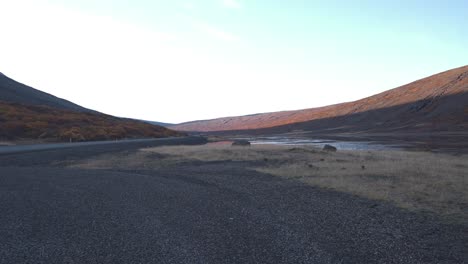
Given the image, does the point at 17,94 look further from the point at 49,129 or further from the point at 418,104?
the point at 418,104

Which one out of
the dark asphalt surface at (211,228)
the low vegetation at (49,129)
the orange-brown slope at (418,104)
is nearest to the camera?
the dark asphalt surface at (211,228)

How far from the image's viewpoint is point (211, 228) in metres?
8.73

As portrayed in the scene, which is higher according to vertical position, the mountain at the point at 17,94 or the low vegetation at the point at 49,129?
the mountain at the point at 17,94

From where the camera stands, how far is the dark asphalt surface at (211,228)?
6.95 meters

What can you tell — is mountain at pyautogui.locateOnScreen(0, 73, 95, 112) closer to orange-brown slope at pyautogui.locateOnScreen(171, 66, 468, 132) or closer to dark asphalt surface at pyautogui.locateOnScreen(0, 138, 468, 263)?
orange-brown slope at pyautogui.locateOnScreen(171, 66, 468, 132)

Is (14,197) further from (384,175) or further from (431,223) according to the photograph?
(384,175)

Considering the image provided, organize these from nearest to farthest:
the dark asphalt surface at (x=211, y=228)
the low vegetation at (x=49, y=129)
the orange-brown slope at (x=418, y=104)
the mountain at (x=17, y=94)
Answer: the dark asphalt surface at (x=211, y=228) < the low vegetation at (x=49, y=129) < the orange-brown slope at (x=418, y=104) < the mountain at (x=17, y=94)

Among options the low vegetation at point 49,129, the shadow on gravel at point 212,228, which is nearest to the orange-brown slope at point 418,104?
the low vegetation at point 49,129

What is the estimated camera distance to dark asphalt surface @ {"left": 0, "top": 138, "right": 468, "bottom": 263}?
22.8 feet

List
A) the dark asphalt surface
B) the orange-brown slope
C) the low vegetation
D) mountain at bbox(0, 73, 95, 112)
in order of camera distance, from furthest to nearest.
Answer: mountain at bbox(0, 73, 95, 112), the orange-brown slope, the low vegetation, the dark asphalt surface

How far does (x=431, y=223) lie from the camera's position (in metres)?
9.40

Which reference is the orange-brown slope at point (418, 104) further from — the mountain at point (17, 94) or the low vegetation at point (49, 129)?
the mountain at point (17, 94)

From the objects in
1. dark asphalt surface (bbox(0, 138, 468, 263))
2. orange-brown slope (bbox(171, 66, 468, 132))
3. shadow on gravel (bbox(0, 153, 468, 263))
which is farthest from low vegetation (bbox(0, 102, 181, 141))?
orange-brown slope (bbox(171, 66, 468, 132))

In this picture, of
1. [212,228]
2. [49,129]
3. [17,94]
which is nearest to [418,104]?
[49,129]
